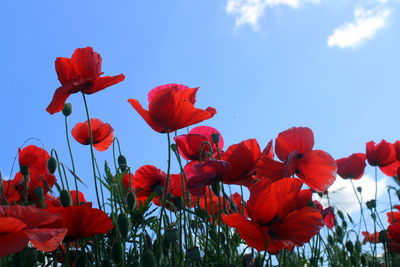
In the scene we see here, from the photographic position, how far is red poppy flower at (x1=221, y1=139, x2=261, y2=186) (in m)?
1.71

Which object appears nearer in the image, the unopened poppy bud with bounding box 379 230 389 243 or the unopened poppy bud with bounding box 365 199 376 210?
the unopened poppy bud with bounding box 379 230 389 243

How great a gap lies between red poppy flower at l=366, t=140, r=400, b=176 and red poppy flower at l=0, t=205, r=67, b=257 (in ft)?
7.05

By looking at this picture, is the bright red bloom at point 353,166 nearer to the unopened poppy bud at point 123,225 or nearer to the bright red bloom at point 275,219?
the bright red bloom at point 275,219

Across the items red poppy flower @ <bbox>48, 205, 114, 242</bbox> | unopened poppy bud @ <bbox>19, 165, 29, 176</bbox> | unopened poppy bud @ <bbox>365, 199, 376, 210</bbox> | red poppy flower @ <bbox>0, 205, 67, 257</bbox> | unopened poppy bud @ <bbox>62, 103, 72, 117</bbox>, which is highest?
unopened poppy bud @ <bbox>62, 103, 72, 117</bbox>

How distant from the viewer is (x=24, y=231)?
1177 millimetres

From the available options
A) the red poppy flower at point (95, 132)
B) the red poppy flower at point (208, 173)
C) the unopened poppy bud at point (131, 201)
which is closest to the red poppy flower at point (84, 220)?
the red poppy flower at point (208, 173)

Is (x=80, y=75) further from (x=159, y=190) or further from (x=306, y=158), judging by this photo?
(x=306, y=158)

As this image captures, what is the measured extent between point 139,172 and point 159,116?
62 centimetres

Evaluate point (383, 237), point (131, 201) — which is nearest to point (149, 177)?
point (131, 201)

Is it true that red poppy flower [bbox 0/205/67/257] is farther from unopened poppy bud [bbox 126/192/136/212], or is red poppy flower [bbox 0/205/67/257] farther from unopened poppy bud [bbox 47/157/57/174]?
unopened poppy bud [bbox 47/157/57/174]

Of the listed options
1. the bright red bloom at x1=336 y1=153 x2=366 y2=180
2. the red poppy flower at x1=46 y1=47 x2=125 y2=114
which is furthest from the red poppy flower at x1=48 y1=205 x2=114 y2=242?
the bright red bloom at x1=336 y1=153 x2=366 y2=180

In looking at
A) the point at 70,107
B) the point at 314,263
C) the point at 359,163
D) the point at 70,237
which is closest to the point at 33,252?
the point at 70,237

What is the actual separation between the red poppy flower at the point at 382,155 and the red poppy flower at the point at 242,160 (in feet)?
4.56

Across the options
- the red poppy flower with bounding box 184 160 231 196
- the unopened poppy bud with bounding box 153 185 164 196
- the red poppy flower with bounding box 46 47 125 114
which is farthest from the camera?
the unopened poppy bud with bounding box 153 185 164 196
